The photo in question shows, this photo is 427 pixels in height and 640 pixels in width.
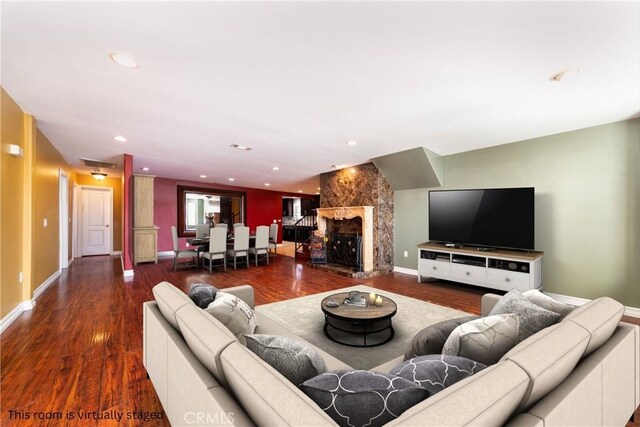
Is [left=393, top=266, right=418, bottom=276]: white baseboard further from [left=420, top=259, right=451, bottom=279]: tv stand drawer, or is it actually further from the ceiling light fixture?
the ceiling light fixture

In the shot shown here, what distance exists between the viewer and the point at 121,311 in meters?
3.41

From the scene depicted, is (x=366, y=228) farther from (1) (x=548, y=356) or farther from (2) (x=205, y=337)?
(2) (x=205, y=337)

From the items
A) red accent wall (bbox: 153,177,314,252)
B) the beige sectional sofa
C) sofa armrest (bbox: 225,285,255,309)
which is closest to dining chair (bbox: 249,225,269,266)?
red accent wall (bbox: 153,177,314,252)

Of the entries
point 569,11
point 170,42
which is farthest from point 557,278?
point 170,42

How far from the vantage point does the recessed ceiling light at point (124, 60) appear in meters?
2.07

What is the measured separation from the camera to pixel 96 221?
7906mm

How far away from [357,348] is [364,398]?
6.39 ft

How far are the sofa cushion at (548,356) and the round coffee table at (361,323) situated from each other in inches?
61.2

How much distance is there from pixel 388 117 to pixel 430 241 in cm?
294

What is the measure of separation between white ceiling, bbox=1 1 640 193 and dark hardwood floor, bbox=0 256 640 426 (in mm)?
2496

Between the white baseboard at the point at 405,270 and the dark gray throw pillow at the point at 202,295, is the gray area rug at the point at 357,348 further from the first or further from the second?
the white baseboard at the point at 405,270

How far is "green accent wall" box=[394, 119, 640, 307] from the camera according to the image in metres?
3.37

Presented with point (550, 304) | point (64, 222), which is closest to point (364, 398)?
point (550, 304)

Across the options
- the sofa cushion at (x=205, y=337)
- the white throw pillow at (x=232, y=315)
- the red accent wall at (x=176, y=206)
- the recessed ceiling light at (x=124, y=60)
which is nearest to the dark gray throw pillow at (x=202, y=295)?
the white throw pillow at (x=232, y=315)
